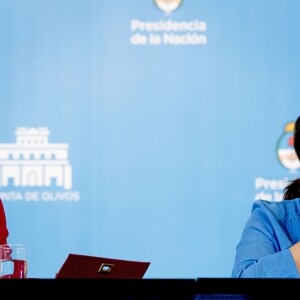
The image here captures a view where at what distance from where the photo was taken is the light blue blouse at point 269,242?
160 cm

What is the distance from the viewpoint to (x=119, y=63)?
11.7ft

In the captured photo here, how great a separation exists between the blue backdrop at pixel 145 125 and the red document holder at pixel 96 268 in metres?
1.75

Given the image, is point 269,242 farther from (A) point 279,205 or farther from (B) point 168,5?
(B) point 168,5

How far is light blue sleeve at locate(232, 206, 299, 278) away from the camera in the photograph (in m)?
1.59

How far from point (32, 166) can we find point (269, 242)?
1.95m

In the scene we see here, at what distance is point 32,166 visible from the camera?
137 inches

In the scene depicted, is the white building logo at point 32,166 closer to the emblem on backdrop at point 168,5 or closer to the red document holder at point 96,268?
the emblem on backdrop at point 168,5

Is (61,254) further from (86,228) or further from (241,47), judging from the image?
(241,47)

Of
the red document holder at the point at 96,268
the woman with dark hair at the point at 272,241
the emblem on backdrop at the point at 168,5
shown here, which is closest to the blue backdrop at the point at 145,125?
the emblem on backdrop at the point at 168,5

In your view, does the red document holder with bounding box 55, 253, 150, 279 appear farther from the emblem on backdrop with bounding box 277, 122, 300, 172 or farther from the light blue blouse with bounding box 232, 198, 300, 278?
the emblem on backdrop with bounding box 277, 122, 300, 172

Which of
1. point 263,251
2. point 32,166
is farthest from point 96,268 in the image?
point 32,166

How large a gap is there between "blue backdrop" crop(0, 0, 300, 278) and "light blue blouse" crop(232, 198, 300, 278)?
1.69 metres

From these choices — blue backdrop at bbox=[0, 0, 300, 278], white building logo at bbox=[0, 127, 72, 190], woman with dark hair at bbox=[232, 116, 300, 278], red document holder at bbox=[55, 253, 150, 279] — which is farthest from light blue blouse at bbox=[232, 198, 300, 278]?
white building logo at bbox=[0, 127, 72, 190]
